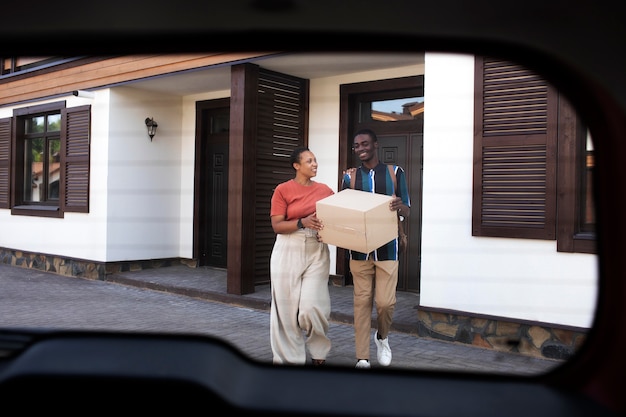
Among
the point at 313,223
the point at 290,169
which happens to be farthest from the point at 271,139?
the point at 313,223

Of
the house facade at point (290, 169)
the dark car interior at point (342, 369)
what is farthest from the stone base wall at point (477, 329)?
the dark car interior at point (342, 369)

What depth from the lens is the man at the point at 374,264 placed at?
4.54 m

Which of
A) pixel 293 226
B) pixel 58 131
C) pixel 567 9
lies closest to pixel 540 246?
pixel 293 226

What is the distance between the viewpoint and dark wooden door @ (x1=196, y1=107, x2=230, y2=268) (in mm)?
9641

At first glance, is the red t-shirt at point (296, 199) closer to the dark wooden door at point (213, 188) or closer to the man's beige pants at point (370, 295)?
the man's beige pants at point (370, 295)

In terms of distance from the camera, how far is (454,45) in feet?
4.51

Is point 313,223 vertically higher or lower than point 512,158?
lower

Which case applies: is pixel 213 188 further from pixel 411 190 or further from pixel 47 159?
pixel 411 190

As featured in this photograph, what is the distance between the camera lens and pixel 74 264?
31.7 feet

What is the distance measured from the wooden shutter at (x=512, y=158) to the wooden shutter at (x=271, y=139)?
10.7ft

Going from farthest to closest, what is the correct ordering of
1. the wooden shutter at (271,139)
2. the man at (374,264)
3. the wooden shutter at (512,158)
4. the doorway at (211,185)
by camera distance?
the doorway at (211,185)
the wooden shutter at (271,139)
the wooden shutter at (512,158)
the man at (374,264)

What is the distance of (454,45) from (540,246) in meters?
3.95

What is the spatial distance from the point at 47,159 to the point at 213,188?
290cm

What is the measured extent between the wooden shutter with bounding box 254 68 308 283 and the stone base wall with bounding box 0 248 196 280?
257 cm
